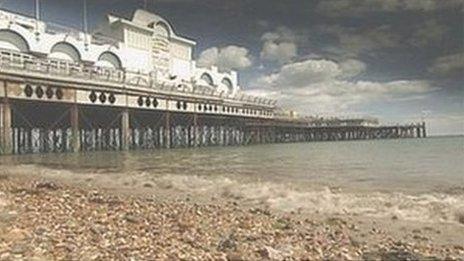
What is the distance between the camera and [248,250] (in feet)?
19.2

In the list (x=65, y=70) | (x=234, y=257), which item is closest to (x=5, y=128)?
(x=65, y=70)

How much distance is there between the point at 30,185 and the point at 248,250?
8.43m

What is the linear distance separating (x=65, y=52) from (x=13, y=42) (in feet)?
18.2

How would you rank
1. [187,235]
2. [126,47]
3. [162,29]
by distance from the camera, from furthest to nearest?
1. [162,29]
2. [126,47]
3. [187,235]

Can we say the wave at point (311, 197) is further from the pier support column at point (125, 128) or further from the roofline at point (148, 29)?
the roofline at point (148, 29)

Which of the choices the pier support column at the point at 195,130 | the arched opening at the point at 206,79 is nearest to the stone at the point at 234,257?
the pier support column at the point at 195,130

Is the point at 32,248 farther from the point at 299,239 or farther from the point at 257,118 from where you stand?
the point at 257,118

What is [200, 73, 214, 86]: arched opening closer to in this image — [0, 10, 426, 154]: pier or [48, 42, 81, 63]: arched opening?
[0, 10, 426, 154]: pier

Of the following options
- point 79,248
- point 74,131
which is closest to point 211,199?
point 79,248

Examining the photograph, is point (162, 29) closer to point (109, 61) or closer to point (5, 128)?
point (109, 61)

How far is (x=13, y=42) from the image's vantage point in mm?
41281

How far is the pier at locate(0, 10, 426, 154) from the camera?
109 feet

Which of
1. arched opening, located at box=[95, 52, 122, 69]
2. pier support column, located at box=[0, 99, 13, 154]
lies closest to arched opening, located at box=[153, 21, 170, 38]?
arched opening, located at box=[95, 52, 122, 69]

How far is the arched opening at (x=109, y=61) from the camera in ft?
167
